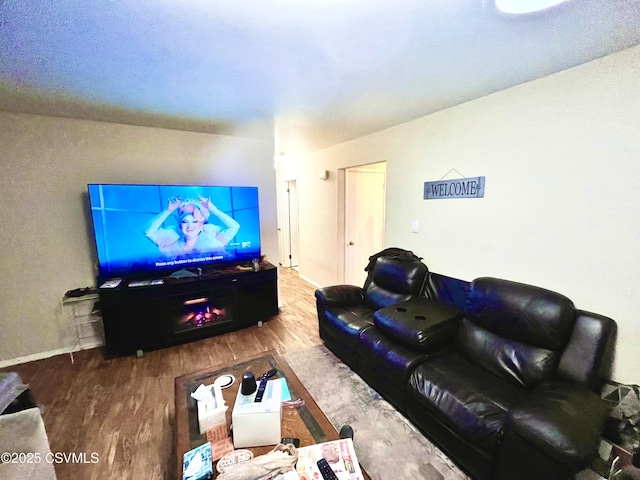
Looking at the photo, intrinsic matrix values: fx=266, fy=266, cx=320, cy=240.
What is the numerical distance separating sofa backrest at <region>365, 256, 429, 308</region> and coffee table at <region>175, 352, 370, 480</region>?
1280mm

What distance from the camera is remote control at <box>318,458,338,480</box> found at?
103 centimetres

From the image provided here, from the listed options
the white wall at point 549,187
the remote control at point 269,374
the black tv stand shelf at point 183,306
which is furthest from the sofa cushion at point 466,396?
the black tv stand shelf at point 183,306

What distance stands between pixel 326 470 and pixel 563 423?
3.49 ft

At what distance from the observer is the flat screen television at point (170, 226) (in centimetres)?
258

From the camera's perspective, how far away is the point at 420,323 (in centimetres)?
199

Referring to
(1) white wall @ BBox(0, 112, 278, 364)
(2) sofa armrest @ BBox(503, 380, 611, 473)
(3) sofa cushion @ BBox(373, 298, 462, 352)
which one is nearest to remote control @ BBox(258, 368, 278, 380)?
(3) sofa cushion @ BBox(373, 298, 462, 352)

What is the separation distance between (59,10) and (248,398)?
1922 mm

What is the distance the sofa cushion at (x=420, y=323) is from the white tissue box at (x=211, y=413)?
1267 mm

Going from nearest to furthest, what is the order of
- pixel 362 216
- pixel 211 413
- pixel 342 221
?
pixel 211 413, pixel 342 221, pixel 362 216

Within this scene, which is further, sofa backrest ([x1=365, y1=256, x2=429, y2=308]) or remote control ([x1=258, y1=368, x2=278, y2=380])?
sofa backrest ([x1=365, y1=256, x2=429, y2=308])

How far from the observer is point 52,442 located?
170 cm

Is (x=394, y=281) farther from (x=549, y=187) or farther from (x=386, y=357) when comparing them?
(x=549, y=187)

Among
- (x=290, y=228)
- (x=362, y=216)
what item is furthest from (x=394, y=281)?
(x=290, y=228)

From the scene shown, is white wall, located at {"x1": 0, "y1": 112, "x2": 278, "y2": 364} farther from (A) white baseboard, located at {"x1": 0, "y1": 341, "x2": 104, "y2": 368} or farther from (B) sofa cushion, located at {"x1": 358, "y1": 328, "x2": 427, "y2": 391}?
(B) sofa cushion, located at {"x1": 358, "y1": 328, "x2": 427, "y2": 391}
